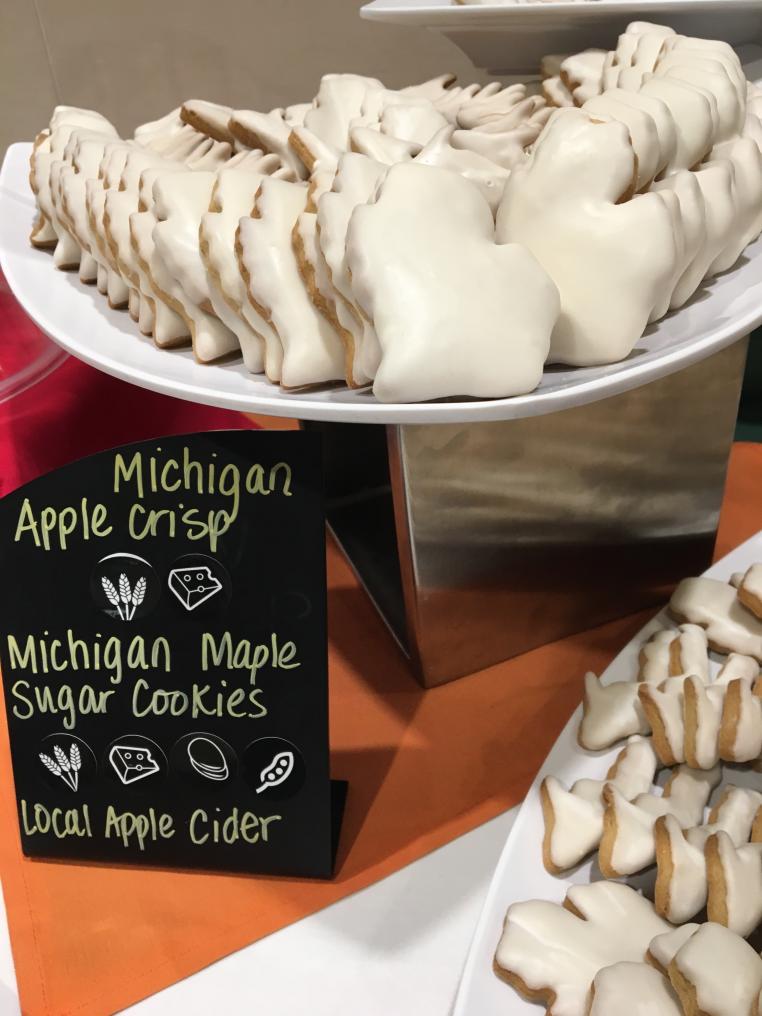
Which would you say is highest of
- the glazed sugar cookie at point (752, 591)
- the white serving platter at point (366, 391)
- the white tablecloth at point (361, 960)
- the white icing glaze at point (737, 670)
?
the white serving platter at point (366, 391)

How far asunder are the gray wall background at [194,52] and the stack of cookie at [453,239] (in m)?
1.29

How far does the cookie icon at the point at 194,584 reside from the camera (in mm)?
569

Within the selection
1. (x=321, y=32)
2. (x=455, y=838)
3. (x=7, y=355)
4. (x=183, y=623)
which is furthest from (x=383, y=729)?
(x=321, y=32)

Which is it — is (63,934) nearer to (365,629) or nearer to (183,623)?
(183,623)

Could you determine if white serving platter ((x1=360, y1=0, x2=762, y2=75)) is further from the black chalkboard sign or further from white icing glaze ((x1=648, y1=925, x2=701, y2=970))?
white icing glaze ((x1=648, y1=925, x2=701, y2=970))

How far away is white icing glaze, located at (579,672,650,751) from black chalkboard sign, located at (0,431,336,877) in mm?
181

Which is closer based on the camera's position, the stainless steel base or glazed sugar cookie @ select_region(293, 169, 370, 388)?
glazed sugar cookie @ select_region(293, 169, 370, 388)

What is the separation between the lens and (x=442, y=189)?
21.5 inches

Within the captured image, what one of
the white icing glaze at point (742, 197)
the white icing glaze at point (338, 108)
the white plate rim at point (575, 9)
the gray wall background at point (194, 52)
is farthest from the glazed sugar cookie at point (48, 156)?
the gray wall background at point (194, 52)

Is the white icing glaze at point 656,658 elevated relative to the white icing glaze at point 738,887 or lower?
lower

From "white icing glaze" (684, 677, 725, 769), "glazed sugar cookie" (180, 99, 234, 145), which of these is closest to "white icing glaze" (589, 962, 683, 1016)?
"white icing glaze" (684, 677, 725, 769)

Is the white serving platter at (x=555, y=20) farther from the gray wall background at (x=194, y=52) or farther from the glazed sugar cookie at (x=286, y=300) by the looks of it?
the gray wall background at (x=194, y=52)

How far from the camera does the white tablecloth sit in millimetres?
565

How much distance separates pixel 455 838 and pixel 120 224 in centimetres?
53
